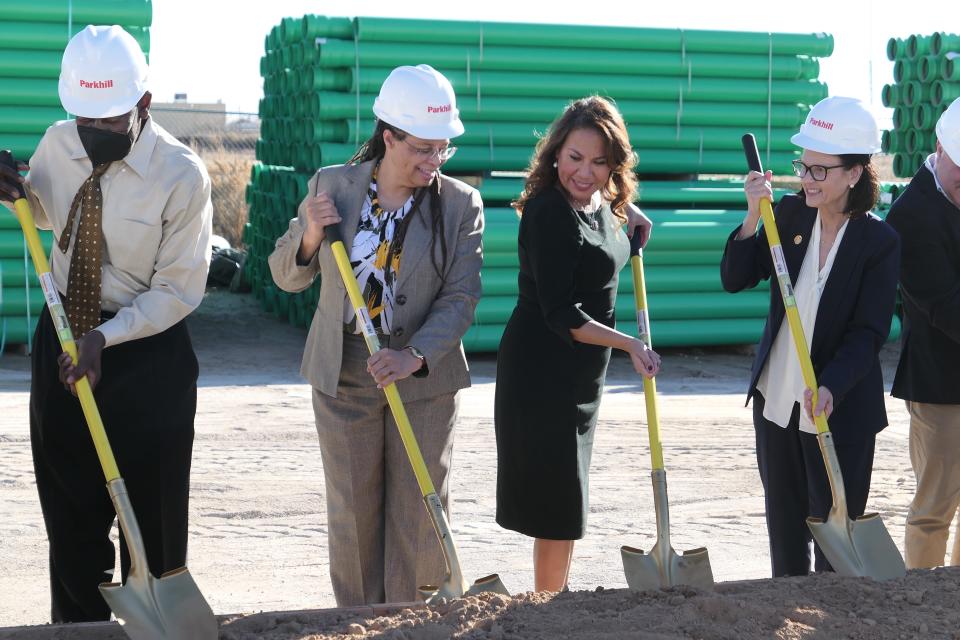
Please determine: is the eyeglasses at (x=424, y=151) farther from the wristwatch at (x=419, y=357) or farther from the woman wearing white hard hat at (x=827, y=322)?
the woman wearing white hard hat at (x=827, y=322)

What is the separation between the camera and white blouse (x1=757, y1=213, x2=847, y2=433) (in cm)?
368

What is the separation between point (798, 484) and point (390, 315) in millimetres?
1314

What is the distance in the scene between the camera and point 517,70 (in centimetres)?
1033

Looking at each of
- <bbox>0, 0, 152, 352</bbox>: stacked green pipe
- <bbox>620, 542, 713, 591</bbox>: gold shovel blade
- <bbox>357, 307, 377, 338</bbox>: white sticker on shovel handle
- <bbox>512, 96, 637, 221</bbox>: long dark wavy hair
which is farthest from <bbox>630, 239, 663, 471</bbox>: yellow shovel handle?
<bbox>0, 0, 152, 352</bbox>: stacked green pipe

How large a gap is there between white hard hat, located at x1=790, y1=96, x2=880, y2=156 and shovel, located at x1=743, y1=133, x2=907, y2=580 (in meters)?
0.37

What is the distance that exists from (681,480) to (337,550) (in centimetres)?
335

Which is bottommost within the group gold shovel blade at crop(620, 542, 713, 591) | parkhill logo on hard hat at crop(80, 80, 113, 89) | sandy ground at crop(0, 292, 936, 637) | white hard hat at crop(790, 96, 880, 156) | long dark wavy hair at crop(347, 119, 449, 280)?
sandy ground at crop(0, 292, 936, 637)

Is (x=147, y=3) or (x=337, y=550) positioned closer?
(x=337, y=550)

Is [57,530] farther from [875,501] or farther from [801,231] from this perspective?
[875,501]

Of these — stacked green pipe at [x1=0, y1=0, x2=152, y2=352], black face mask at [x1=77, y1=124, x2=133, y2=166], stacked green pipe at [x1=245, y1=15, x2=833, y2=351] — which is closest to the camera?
black face mask at [x1=77, y1=124, x2=133, y2=166]

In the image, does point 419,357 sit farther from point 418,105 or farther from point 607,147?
point 607,147

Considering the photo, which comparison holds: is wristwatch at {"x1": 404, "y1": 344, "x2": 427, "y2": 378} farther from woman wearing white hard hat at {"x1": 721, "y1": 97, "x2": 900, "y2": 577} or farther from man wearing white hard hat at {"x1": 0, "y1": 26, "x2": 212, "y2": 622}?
woman wearing white hard hat at {"x1": 721, "y1": 97, "x2": 900, "y2": 577}

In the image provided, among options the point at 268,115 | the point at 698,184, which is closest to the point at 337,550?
the point at 698,184

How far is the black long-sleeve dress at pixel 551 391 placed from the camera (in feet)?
12.3
